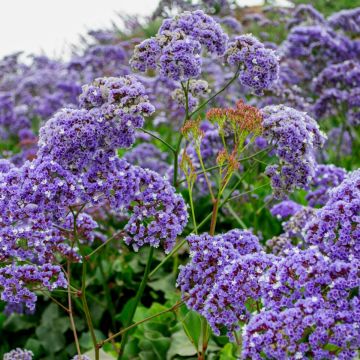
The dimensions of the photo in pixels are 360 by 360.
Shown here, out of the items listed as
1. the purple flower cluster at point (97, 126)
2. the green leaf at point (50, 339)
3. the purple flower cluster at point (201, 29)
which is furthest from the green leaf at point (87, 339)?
the purple flower cluster at point (201, 29)

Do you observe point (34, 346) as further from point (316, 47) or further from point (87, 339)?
point (316, 47)

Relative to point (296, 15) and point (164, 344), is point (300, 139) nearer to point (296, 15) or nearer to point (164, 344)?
point (164, 344)

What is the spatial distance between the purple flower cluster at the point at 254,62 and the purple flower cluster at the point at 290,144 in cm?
16

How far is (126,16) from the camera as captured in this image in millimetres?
14148

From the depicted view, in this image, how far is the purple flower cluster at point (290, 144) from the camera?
3096 millimetres

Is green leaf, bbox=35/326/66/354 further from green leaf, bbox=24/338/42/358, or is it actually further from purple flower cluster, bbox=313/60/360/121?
purple flower cluster, bbox=313/60/360/121

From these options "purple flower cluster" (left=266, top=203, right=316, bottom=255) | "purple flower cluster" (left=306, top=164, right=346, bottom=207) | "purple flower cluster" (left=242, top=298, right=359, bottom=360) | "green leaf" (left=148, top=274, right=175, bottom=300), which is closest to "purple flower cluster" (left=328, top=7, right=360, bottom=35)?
"purple flower cluster" (left=306, top=164, right=346, bottom=207)

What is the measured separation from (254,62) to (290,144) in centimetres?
47

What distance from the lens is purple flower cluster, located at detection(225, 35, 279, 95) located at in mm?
3303

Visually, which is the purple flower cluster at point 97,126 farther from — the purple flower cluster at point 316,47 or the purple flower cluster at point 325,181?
the purple flower cluster at point 316,47

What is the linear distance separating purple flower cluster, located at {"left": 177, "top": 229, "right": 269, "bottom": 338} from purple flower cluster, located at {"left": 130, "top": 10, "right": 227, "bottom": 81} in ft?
2.55

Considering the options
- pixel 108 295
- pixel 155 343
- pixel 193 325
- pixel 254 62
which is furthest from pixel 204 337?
pixel 108 295

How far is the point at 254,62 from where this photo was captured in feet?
10.7

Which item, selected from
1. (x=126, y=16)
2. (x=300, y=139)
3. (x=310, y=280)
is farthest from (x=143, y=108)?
(x=126, y=16)
